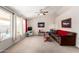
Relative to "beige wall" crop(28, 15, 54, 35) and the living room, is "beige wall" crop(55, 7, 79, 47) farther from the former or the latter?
"beige wall" crop(28, 15, 54, 35)

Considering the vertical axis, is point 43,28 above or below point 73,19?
below

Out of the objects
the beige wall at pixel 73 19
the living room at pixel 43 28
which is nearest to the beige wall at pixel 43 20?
the living room at pixel 43 28

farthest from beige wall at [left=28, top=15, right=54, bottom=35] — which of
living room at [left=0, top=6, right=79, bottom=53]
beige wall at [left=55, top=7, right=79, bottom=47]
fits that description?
beige wall at [left=55, top=7, right=79, bottom=47]

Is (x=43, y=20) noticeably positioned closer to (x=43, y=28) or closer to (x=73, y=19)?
(x=43, y=28)

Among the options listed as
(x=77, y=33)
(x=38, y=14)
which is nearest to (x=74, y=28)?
(x=77, y=33)

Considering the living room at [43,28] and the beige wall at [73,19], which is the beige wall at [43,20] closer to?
the living room at [43,28]

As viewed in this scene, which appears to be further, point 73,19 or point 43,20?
point 73,19

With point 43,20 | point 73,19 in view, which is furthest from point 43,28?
point 73,19

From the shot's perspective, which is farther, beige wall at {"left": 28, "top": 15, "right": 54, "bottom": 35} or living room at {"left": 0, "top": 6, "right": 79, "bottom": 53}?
beige wall at {"left": 28, "top": 15, "right": 54, "bottom": 35}

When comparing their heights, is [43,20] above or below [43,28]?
above

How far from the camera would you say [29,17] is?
3.47m

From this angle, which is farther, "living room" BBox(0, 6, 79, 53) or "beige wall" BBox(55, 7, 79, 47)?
"beige wall" BBox(55, 7, 79, 47)
